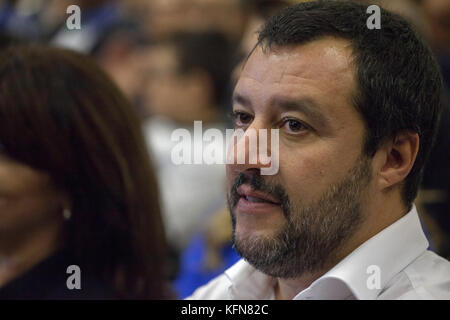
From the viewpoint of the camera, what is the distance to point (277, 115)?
1.79 meters

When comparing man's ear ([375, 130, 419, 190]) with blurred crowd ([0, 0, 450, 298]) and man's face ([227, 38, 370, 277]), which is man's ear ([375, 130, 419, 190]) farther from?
blurred crowd ([0, 0, 450, 298])

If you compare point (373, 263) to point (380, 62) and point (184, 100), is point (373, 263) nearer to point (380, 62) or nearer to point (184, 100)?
point (380, 62)

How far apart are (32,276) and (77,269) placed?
14cm

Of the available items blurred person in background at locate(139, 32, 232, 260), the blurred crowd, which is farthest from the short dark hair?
blurred person in background at locate(139, 32, 232, 260)

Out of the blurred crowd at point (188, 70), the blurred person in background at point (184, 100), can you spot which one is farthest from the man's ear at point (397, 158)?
the blurred person in background at point (184, 100)

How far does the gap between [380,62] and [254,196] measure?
446mm

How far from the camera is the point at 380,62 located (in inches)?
69.5

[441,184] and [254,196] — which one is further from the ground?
[254,196]

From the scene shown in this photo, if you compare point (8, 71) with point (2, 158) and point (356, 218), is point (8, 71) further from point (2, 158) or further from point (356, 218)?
point (356, 218)

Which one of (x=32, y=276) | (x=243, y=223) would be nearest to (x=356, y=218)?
(x=243, y=223)

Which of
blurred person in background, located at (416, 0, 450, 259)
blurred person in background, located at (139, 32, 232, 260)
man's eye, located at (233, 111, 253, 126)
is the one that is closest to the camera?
man's eye, located at (233, 111, 253, 126)

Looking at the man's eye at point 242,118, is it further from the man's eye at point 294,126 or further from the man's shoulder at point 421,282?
the man's shoulder at point 421,282

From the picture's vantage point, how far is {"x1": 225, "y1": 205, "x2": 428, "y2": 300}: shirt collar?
168 centimetres

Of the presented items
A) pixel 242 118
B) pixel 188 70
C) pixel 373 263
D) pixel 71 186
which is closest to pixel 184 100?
pixel 188 70
